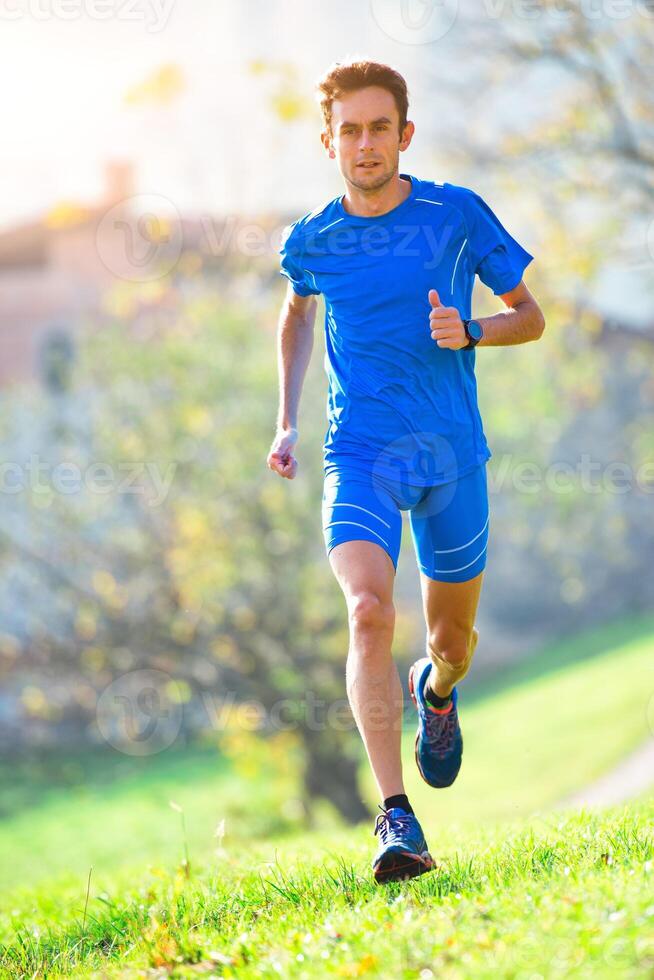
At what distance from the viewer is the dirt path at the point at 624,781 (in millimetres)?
15211

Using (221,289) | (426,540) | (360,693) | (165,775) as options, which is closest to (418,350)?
(426,540)

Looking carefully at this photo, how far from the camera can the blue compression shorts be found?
4.32m

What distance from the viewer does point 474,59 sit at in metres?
13.0

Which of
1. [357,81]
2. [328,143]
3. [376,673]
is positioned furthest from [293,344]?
[376,673]

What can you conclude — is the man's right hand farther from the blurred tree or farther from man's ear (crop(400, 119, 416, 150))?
the blurred tree

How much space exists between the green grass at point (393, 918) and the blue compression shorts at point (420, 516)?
1.02 m

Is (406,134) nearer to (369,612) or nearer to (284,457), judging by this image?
(284,457)

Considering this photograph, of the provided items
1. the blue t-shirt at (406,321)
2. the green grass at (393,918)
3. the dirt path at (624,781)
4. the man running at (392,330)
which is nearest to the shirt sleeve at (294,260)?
the man running at (392,330)

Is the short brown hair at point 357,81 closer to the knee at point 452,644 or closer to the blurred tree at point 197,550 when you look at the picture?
the knee at point 452,644

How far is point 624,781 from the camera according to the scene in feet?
53.2

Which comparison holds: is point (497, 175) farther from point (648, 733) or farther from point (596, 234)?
point (648, 733)

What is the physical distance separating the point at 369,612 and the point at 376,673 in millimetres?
201

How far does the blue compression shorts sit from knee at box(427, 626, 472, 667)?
0.26m

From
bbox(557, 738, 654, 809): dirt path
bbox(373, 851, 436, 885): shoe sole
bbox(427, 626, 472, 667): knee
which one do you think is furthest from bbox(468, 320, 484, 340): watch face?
bbox(557, 738, 654, 809): dirt path
